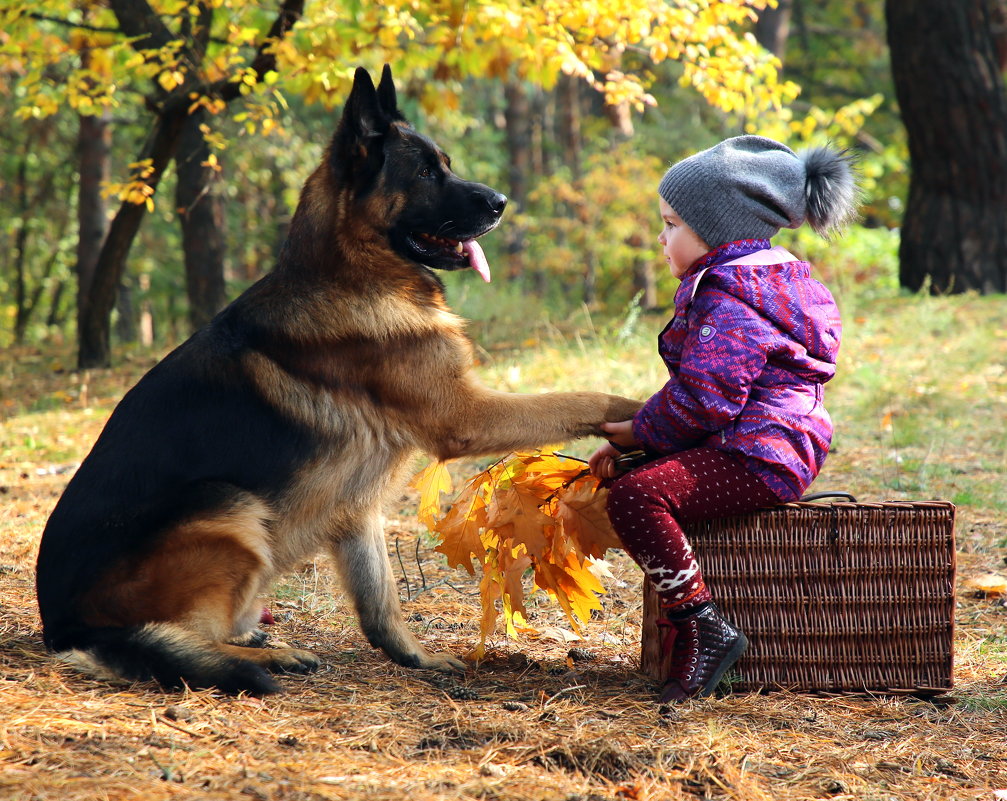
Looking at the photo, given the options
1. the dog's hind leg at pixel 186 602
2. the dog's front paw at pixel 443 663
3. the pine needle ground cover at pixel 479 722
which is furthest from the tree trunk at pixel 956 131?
the dog's hind leg at pixel 186 602

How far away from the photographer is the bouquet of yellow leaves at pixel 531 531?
328cm

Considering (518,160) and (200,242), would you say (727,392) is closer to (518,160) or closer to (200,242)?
(200,242)

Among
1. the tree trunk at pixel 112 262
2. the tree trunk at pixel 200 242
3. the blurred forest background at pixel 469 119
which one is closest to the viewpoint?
the blurred forest background at pixel 469 119

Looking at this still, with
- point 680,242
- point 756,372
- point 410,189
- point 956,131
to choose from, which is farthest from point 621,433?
point 956,131

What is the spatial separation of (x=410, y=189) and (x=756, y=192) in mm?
1253

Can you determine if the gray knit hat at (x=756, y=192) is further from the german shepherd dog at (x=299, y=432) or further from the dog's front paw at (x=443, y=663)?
the dog's front paw at (x=443, y=663)

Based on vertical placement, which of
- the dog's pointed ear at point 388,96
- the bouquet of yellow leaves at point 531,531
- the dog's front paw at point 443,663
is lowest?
the dog's front paw at point 443,663

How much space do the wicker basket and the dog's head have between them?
52.6 inches

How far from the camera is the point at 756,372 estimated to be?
2885 mm

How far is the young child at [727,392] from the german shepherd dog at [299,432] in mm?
403

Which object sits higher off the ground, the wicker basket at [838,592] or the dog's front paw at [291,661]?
the wicker basket at [838,592]

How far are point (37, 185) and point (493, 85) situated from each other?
441 inches

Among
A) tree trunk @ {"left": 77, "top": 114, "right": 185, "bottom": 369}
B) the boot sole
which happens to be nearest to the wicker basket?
the boot sole

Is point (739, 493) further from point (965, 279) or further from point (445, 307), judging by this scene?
point (965, 279)
